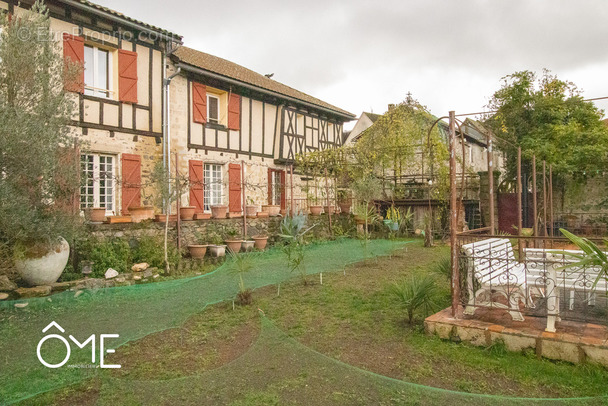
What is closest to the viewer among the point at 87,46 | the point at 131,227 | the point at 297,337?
the point at 297,337

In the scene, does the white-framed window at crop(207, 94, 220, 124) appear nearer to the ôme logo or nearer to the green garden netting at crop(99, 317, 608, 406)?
the ôme logo

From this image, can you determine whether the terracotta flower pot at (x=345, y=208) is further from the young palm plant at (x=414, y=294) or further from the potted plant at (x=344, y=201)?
the young palm plant at (x=414, y=294)

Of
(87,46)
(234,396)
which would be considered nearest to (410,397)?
(234,396)

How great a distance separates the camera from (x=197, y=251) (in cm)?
915

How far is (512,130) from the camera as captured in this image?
1520 centimetres

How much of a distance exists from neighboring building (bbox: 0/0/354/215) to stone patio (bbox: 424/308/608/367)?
231 inches

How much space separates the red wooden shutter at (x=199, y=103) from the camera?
1233 cm

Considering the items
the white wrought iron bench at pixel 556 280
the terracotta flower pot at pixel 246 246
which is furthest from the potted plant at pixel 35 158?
the white wrought iron bench at pixel 556 280

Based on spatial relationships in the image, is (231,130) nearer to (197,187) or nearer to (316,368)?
(197,187)

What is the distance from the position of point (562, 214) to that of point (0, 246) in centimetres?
1426

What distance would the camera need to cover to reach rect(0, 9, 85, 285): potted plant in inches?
218

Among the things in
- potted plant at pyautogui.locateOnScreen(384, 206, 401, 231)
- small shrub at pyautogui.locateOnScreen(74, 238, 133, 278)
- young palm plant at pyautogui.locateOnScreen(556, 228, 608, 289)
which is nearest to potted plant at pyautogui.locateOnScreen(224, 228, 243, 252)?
small shrub at pyautogui.locateOnScreen(74, 238, 133, 278)

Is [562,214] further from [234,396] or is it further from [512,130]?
[234,396]

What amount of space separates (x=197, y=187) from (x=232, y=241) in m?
2.94
